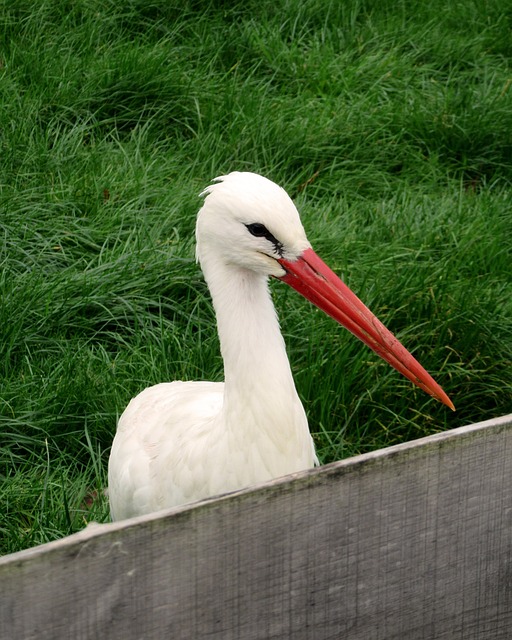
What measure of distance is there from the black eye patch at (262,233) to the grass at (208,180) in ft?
3.28

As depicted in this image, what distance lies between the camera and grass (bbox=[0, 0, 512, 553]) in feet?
11.4

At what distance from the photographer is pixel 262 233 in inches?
97.6

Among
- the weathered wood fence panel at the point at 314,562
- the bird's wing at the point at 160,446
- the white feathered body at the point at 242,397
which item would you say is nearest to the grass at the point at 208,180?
A: the bird's wing at the point at 160,446

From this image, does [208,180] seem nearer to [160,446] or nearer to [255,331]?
[160,446]

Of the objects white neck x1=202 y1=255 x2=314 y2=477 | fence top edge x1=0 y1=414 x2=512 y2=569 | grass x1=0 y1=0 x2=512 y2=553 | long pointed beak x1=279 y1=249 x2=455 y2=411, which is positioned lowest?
grass x1=0 y1=0 x2=512 y2=553

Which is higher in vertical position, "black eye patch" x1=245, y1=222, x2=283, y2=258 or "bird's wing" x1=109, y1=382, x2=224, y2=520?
"black eye patch" x1=245, y1=222, x2=283, y2=258

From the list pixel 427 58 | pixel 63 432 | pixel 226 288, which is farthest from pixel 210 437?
pixel 427 58

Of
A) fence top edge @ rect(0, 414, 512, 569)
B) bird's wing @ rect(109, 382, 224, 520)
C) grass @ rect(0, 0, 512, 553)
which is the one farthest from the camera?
grass @ rect(0, 0, 512, 553)

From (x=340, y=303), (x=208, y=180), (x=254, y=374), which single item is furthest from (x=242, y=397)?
(x=208, y=180)

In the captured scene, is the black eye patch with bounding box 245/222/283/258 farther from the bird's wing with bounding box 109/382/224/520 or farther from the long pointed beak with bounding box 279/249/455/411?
the bird's wing with bounding box 109/382/224/520

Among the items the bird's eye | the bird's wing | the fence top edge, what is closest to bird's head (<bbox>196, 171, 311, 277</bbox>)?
the bird's eye

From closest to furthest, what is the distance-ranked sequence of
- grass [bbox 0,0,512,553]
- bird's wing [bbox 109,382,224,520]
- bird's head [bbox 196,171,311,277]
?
bird's head [bbox 196,171,311,277], bird's wing [bbox 109,382,224,520], grass [bbox 0,0,512,553]

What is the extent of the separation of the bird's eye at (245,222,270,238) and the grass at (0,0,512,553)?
3.28 feet

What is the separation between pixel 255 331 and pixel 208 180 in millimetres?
2228
